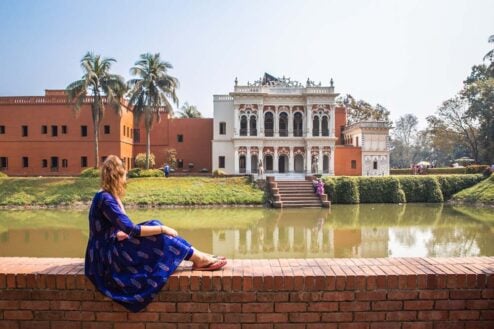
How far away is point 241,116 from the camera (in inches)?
1318

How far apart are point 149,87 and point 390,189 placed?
17.5 meters

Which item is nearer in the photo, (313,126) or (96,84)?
(96,84)

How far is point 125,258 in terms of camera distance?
301 cm

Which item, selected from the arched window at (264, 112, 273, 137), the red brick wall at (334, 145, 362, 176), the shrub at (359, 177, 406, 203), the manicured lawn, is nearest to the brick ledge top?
the manicured lawn

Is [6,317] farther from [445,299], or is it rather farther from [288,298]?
[445,299]

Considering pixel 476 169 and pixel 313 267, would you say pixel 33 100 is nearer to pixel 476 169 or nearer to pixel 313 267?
pixel 313 267

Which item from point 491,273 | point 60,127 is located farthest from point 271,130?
point 491,273

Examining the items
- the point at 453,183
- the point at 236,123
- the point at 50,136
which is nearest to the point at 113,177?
the point at 453,183

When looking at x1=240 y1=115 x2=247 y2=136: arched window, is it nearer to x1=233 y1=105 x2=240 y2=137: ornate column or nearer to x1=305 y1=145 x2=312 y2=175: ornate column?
x1=233 y1=105 x2=240 y2=137: ornate column

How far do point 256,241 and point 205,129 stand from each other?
80.4ft

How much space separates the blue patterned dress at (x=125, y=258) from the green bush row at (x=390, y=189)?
2151 centimetres

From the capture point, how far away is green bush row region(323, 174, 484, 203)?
2384cm

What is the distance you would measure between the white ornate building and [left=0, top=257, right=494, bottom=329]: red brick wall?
30048mm

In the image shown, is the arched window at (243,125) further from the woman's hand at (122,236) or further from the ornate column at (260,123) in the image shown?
the woman's hand at (122,236)
